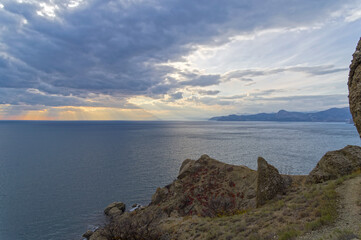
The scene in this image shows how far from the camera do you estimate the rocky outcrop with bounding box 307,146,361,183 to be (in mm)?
20109

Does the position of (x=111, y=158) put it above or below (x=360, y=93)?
below

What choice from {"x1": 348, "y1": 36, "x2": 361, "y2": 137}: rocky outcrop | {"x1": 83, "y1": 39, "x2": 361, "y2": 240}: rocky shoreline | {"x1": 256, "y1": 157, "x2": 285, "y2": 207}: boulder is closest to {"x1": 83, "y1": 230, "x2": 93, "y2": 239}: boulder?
{"x1": 83, "y1": 39, "x2": 361, "y2": 240}: rocky shoreline

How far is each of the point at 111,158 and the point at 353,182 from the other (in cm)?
7630

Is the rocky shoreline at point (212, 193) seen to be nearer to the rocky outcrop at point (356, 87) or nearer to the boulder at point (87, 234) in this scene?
the boulder at point (87, 234)

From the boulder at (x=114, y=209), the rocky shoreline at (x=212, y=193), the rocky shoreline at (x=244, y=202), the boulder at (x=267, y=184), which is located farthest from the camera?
the boulder at (x=114, y=209)

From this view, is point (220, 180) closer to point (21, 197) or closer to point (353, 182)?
point (353, 182)

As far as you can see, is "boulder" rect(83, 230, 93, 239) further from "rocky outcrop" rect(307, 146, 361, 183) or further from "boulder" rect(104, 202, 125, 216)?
"rocky outcrop" rect(307, 146, 361, 183)

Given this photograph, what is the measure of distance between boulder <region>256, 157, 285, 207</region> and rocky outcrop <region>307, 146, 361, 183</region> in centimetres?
343

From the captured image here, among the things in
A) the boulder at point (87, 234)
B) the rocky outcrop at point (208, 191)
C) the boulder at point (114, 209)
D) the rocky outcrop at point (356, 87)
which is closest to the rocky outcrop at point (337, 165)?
the rocky outcrop at point (208, 191)

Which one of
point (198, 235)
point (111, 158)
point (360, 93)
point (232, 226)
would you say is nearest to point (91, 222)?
point (198, 235)

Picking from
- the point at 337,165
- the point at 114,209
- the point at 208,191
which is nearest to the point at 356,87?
the point at 337,165

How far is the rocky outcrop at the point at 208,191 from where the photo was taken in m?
27.9

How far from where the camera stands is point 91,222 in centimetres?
3431

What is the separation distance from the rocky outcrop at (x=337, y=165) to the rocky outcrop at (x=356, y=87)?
10550 millimetres
